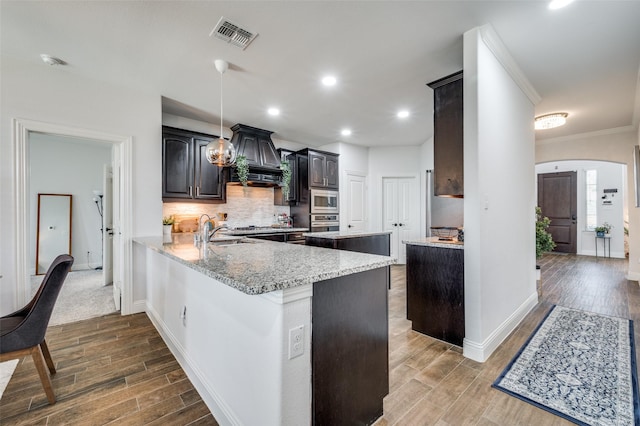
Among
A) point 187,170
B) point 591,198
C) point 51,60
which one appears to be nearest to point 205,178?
point 187,170

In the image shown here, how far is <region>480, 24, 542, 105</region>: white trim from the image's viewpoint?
2.27 meters

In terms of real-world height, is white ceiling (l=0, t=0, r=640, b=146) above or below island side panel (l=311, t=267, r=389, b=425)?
above

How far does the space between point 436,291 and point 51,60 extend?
431cm

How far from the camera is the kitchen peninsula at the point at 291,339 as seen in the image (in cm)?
112

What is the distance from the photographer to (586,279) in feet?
15.7

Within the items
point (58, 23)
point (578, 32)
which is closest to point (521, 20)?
point (578, 32)

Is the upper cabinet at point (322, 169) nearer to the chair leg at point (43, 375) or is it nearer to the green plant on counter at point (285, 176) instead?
the green plant on counter at point (285, 176)

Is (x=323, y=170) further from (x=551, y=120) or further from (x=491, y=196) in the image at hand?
(x=551, y=120)

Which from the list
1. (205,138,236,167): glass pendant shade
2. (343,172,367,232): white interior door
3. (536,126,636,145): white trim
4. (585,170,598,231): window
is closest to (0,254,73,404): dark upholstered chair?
(205,138,236,167): glass pendant shade

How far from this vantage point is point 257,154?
4707 millimetres

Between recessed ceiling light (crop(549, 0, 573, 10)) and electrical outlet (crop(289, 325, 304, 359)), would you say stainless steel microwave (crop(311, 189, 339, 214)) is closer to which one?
recessed ceiling light (crop(549, 0, 573, 10))

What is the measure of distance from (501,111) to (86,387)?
4083 millimetres

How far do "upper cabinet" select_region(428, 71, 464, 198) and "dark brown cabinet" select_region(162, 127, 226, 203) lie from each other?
3191 millimetres

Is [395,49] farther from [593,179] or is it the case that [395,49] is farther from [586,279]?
[593,179]
